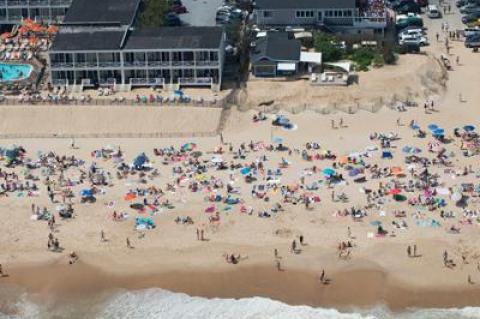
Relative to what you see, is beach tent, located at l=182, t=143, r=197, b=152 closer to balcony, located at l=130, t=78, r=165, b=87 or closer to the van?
balcony, located at l=130, t=78, r=165, b=87

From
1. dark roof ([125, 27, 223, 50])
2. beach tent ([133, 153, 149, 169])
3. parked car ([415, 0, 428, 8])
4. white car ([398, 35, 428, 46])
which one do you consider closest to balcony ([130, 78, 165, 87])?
dark roof ([125, 27, 223, 50])

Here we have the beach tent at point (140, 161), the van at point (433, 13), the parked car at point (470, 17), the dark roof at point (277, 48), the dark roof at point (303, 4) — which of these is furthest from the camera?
the van at point (433, 13)

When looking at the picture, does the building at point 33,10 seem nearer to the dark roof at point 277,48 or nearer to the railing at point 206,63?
the railing at point 206,63

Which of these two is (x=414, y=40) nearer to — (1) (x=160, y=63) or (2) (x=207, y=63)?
(2) (x=207, y=63)

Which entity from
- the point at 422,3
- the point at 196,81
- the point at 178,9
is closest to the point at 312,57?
the point at 196,81

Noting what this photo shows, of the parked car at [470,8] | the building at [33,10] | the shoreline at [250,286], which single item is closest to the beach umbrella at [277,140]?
the shoreline at [250,286]

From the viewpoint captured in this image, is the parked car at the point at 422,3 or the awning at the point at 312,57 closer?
the awning at the point at 312,57

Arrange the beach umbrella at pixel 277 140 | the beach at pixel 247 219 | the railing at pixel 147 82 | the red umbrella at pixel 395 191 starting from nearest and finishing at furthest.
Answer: the beach at pixel 247 219
the red umbrella at pixel 395 191
the beach umbrella at pixel 277 140
the railing at pixel 147 82
